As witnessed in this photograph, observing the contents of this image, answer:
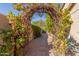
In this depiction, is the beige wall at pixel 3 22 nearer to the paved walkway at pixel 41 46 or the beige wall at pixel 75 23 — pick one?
the paved walkway at pixel 41 46

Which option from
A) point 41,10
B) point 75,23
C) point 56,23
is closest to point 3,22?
point 41,10

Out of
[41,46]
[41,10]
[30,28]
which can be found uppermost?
[41,10]

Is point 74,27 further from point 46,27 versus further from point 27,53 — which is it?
point 27,53

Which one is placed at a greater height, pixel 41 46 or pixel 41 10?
pixel 41 10

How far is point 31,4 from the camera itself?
8.15ft

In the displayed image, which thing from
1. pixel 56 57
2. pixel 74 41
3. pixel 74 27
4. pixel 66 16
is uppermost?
pixel 66 16

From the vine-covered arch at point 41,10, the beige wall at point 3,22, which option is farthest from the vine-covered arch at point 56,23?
the beige wall at point 3,22

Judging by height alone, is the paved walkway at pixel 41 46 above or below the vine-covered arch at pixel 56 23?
below

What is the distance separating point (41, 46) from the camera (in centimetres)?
248

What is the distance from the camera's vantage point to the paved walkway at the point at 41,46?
2.46m

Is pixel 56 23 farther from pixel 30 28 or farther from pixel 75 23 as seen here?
pixel 30 28

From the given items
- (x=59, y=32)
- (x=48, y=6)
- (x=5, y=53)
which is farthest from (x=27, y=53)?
(x=48, y=6)

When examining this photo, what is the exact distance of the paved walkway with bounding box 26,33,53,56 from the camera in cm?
246

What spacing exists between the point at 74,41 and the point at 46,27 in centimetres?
42
